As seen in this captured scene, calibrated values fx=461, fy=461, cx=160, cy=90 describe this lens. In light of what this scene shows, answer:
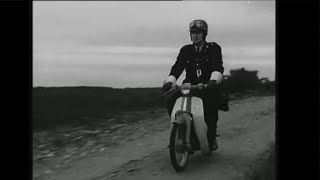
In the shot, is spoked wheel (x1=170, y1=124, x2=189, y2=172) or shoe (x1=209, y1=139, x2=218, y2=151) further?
shoe (x1=209, y1=139, x2=218, y2=151)

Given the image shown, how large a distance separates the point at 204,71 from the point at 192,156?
0.54 metres

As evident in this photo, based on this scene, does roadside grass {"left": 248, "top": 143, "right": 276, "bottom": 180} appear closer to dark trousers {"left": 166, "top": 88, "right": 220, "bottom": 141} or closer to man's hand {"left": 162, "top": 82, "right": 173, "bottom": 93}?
dark trousers {"left": 166, "top": 88, "right": 220, "bottom": 141}

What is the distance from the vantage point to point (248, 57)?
9.68 feet

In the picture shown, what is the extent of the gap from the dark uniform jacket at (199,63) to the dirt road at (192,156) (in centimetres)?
26

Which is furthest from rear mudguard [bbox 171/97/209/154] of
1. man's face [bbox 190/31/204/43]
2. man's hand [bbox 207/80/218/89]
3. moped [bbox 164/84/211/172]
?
man's face [bbox 190/31/204/43]

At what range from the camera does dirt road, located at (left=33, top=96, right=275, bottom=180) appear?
9.33ft

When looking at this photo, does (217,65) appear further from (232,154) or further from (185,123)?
(232,154)

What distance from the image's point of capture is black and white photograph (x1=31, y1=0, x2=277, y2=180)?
2850 mm

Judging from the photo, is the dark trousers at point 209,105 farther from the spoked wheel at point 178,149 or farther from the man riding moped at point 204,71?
the spoked wheel at point 178,149

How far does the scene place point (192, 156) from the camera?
2.88 meters

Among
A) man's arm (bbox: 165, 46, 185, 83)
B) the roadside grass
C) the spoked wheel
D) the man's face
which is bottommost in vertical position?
the roadside grass

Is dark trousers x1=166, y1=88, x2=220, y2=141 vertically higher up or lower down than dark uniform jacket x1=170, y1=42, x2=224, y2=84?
lower down

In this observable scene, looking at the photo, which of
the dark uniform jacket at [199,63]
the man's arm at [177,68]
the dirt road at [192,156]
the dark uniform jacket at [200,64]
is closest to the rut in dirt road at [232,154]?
the dirt road at [192,156]

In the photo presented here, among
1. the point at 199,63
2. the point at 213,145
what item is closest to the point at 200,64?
the point at 199,63
